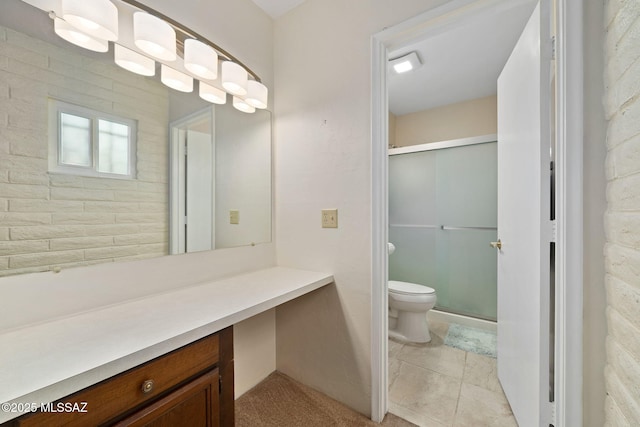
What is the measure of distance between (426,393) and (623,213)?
136 cm

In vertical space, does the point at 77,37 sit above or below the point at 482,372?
above

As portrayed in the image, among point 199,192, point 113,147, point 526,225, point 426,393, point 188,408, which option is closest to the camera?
point 188,408

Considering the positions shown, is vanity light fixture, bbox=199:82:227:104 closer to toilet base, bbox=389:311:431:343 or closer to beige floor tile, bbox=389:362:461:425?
beige floor tile, bbox=389:362:461:425

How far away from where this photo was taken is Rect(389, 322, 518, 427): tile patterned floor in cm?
130

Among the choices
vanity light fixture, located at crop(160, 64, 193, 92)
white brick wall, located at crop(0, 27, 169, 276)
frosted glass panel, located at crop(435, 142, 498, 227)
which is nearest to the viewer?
white brick wall, located at crop(0, 27, 169, 276)

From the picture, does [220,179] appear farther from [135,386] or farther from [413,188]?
[413,188]

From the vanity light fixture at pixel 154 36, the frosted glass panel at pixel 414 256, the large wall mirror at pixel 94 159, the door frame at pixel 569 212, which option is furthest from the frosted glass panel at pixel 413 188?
the vanity light fixture at pixel 154 36

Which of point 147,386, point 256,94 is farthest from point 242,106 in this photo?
point 147,386

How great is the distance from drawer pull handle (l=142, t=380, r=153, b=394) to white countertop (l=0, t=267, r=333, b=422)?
67 millimetres

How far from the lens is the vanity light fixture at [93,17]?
848 mm

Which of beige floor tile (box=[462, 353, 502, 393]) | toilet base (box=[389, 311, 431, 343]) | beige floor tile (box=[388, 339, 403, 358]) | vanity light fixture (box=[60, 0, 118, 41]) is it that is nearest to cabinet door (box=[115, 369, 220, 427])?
vanity light fixture (box=[60, 0, 118, 41])

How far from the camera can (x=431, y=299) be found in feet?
6.55

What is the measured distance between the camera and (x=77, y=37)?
89cm

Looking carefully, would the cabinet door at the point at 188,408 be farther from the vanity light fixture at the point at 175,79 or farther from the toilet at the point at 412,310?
the toilet at the point at 412,310
